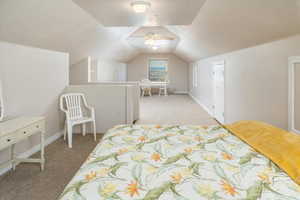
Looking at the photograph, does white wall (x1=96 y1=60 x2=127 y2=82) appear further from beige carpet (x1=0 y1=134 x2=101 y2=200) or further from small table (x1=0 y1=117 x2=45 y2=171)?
small table (x1=0 y1=117 x2=45 y2=171)

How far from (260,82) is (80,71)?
5096mm

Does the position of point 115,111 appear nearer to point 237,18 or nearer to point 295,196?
point 237,18

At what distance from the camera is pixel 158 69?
12.5 m

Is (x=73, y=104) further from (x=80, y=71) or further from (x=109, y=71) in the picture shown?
(x=109, y=71)

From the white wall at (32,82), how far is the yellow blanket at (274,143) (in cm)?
265

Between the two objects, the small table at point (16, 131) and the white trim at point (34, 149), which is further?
the white trim at point (34, 149)

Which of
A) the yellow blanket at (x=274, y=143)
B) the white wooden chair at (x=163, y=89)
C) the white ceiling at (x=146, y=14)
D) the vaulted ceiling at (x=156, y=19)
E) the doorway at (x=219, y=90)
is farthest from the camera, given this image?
the white wooden chair at (x=163, y=89)

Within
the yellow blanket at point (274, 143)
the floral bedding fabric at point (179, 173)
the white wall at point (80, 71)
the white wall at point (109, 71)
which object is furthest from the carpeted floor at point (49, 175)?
the white wall at point (109, 71)

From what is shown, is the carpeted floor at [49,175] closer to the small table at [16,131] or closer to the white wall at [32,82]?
the small table at [16,131]

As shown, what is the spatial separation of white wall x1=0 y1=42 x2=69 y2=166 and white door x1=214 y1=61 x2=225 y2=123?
345cm

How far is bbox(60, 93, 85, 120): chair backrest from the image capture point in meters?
3.88

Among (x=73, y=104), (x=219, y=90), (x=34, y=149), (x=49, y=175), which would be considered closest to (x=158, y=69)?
(x=219, y=90)

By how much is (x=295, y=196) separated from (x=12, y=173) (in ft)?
9.12

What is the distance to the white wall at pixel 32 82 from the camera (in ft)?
9.00
